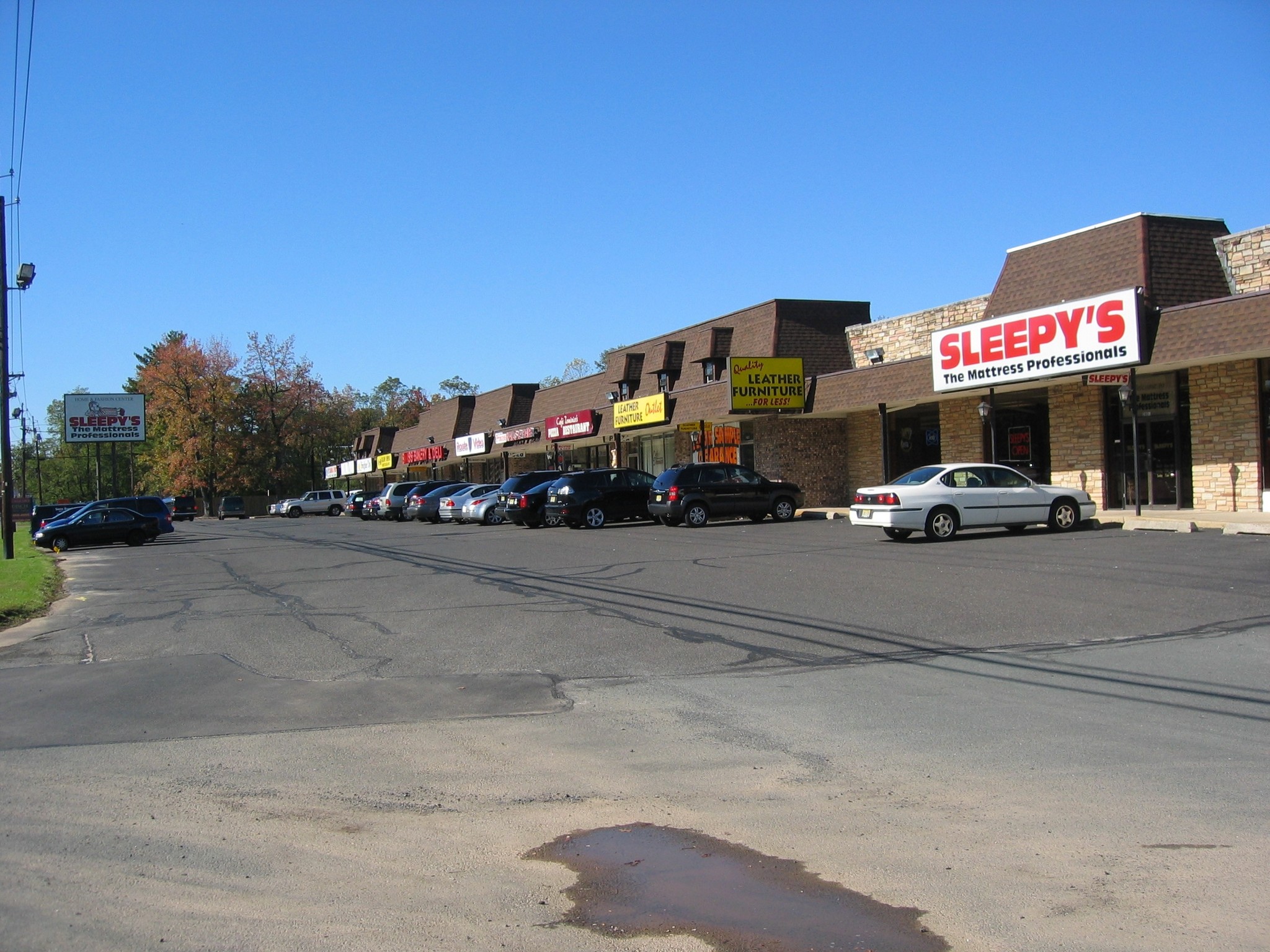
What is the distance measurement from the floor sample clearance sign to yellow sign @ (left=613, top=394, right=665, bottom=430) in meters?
38.1

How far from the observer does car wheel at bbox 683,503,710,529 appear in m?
28.5

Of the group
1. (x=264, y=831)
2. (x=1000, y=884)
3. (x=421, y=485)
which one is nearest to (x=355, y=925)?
(x=264, y=831)

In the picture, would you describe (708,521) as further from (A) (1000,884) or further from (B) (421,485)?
(A) (1000,884)

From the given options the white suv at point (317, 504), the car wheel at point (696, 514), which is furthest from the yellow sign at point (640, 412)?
the white suv at point (317, 504)

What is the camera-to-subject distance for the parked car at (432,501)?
137 feet

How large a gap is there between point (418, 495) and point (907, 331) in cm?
2084

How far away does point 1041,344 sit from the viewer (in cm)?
2398

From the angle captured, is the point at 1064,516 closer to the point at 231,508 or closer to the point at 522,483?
the point at 522,483

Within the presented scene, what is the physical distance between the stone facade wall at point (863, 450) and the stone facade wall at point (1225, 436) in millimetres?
11835

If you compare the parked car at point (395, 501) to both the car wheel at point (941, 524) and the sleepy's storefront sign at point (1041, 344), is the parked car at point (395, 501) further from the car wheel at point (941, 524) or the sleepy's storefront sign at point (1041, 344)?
the car wheel at point (941, 524)

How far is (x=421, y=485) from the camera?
44906 mm

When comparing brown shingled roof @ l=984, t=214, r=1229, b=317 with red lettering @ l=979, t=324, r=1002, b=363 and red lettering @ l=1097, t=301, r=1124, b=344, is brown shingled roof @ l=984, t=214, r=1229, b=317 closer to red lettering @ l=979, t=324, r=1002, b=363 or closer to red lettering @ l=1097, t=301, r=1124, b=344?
red lettering @ l=1097, t=301, r=1124, b=344

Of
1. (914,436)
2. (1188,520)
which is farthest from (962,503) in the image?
(914,436)

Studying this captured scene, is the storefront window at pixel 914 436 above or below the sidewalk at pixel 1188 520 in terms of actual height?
above
